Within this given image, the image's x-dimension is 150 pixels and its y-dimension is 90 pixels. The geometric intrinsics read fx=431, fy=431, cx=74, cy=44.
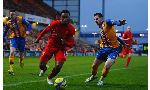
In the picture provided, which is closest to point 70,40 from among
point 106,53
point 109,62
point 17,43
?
point 109,62

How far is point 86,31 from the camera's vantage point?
84.7m

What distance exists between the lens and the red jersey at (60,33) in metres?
10.2

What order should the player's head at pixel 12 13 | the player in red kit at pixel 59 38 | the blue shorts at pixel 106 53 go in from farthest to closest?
1. the player's head at pixel 12 13
2. the blue shorts at pixel 106 53
3. the player in red kit at pixel 59 38

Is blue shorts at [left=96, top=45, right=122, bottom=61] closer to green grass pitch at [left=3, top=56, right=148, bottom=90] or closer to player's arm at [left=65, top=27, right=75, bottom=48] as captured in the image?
green grass pitch at [left=3, top=56, right=148, bottom=90]

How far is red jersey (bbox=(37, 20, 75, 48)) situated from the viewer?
401 inches

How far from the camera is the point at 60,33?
10320 mm

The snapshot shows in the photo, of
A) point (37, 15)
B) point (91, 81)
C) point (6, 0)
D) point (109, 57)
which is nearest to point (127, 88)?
point (109, 57)

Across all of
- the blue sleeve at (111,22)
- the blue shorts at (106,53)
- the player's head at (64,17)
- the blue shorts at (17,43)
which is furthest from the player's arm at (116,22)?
the blue shorts at (17,43)

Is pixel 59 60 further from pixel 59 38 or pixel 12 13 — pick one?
pixel 12 13

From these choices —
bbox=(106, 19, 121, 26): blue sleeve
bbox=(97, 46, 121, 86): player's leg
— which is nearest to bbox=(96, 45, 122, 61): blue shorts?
bbox=(97, 46, 121, 86): player's leg

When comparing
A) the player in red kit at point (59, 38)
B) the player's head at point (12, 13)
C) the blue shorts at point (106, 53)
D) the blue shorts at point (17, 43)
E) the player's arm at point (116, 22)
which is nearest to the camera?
the player in red kit at point (59, 38)

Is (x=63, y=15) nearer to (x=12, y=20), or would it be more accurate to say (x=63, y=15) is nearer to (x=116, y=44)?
(x=116, y=44)

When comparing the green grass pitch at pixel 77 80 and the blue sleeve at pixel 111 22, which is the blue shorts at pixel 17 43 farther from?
the blue sleeve at pixel 111 22

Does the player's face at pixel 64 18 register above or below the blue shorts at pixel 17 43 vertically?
above
